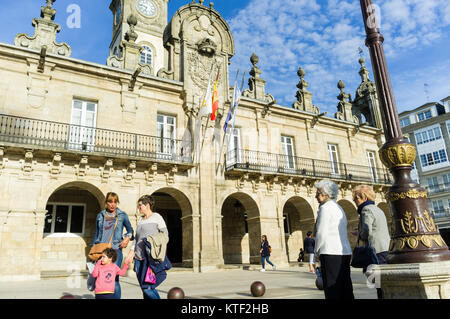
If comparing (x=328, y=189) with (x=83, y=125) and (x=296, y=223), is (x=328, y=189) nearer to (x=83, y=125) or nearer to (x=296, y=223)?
(x=83, y=125)

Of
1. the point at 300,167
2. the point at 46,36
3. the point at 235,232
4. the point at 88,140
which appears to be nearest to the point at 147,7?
the point at 46,36

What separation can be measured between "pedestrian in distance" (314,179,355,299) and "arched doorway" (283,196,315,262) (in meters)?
14.1

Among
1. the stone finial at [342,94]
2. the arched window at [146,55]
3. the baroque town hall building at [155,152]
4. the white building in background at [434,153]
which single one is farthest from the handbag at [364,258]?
the white building in background at [434,153]

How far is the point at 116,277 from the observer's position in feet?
14.6

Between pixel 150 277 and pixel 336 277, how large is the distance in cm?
219

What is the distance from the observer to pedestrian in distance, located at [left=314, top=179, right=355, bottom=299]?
3183 mm

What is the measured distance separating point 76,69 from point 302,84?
43.1 ft

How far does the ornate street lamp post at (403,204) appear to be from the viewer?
385cm

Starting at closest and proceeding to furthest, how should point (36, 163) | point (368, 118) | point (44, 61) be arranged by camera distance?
point (36, 163) < point (44, 61) < point (368, 118)

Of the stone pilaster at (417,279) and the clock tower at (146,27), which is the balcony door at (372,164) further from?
the stone pilaster at (417,279)

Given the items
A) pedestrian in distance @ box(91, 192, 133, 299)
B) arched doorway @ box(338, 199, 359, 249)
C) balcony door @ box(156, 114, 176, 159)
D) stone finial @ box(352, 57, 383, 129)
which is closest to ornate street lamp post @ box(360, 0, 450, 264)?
pedestrian in distance @ box(91, 192, 133, 299)

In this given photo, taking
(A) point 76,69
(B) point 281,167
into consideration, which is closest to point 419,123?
(B) point 281,167

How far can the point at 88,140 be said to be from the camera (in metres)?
13.1
